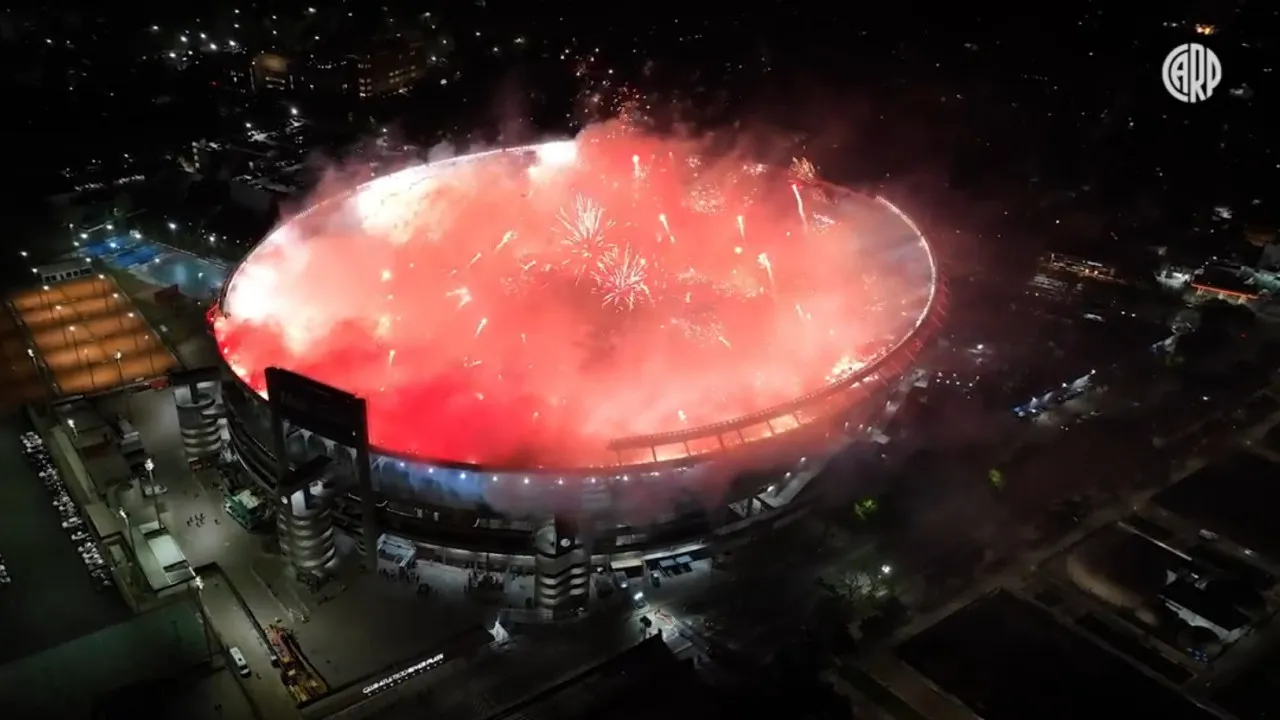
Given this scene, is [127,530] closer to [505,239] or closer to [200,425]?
[200,425]

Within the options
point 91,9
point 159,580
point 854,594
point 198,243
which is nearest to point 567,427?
point 854,594

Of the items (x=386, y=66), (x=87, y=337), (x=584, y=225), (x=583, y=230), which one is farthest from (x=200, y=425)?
(x=386, y=66)

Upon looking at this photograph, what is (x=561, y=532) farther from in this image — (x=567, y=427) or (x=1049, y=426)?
(x=1049, y=426)

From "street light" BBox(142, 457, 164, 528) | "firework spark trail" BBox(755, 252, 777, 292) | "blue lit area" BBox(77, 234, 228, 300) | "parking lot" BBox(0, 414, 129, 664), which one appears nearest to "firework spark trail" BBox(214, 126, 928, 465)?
"firework spark trail" BBox(755, 252, 777, 292)

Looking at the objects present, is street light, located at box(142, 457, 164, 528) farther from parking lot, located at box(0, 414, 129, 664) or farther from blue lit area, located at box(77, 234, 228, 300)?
blue lit area, located at box(77, 234, 228, 300)

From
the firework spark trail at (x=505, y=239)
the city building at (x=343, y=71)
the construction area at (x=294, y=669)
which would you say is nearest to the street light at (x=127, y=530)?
the construction area at (x=294, y=669)
